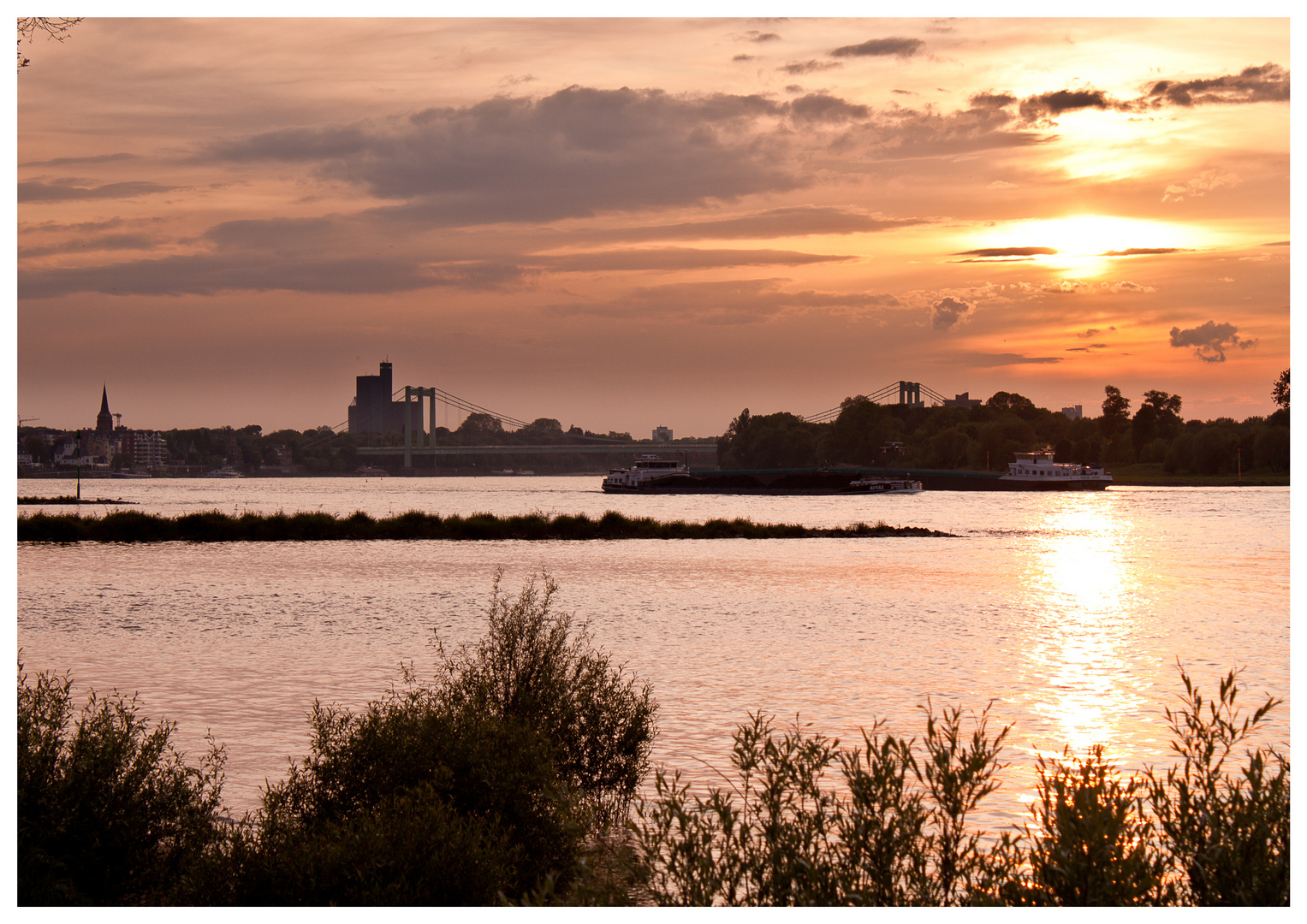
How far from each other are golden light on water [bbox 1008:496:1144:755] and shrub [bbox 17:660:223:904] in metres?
11.6

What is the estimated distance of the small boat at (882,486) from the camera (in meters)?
160

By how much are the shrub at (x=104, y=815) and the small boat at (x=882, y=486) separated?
153 metres

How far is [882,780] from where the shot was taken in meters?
7.27

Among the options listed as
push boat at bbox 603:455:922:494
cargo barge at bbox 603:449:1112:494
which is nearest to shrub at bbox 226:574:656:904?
push boat at bbox 603:455:922:494

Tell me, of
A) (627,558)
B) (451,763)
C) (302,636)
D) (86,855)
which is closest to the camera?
(86,855)

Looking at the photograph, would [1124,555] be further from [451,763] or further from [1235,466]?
[1235,466]

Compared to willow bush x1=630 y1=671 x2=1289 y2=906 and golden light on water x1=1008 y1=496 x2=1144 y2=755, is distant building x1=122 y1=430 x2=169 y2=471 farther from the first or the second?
willow bush x1=630 y1=671 x2=1289 y2=906

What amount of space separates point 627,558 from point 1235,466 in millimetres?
136089

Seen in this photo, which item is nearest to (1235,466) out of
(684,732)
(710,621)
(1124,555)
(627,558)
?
(1124,555)

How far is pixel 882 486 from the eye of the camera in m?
162

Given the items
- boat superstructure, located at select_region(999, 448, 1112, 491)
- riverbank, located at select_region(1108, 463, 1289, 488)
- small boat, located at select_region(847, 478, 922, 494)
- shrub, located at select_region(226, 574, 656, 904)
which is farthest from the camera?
boat superstructure, located at select_region(999, 448, 1112, 491)

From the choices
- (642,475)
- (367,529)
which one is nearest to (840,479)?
(642,475)

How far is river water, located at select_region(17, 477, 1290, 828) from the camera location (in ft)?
61.3


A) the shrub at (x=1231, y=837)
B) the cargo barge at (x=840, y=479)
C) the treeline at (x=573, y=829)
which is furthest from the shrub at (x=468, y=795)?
the cargo barge at (x=840, y=479)
